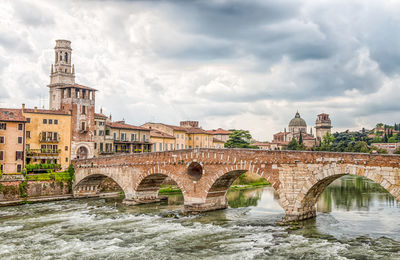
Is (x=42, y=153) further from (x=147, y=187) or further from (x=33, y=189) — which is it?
(x=147, y=187)

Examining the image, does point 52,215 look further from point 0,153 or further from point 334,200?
point 334,200

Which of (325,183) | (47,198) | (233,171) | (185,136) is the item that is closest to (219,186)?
(233,171)

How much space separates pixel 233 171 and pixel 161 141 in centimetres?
3584

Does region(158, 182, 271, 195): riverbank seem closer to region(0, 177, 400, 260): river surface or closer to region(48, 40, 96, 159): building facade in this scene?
region(0, 177, 400, 260): river surface

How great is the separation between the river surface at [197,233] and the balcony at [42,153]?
9.21 meters

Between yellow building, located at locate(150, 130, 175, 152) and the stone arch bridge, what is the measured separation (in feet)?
65.5

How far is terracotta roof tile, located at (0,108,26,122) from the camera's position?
1709 inches

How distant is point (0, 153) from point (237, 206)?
25.1 m

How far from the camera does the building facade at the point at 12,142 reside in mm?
42938

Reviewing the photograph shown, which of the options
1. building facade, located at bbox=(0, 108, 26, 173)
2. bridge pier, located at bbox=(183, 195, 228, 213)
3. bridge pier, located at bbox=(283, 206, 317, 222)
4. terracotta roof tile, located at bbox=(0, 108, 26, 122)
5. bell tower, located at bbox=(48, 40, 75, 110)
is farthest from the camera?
bell tower, located at bbox=(48, 40, 75, 110)

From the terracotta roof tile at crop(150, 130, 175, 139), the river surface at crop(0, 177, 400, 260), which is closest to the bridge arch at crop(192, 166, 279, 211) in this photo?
the river surface at crop(0, 177, 400, 260)

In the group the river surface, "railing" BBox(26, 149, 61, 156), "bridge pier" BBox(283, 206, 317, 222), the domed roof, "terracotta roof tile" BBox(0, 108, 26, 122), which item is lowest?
the river surface

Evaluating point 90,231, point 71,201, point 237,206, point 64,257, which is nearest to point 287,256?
point 64,257

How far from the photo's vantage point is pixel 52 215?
109 feet
